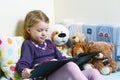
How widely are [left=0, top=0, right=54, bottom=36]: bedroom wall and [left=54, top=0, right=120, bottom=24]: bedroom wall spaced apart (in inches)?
11.0

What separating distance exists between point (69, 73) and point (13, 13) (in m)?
0.56

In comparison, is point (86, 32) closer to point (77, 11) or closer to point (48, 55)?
point (77, 11)

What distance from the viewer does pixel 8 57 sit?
4.39 ft

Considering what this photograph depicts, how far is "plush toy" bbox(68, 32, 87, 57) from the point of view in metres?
1.72

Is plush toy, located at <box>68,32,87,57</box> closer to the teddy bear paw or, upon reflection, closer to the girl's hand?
the teddy bear paw

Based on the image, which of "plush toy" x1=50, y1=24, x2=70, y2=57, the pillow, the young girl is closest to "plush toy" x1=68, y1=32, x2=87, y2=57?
"plush toy" x1=50, y1=24, x2=70, y2=57

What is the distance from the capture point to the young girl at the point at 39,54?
1220mm

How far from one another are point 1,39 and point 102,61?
2.30 feet

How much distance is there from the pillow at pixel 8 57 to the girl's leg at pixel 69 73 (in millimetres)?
238

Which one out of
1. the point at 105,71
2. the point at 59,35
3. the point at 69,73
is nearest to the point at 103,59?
the point at 105,71

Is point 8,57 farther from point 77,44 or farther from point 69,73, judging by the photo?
point 77,44

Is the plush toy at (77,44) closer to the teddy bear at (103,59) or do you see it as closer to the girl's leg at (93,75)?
the teddy bear at (103,59)

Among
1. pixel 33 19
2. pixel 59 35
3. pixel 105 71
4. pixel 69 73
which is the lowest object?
pixel 105 71

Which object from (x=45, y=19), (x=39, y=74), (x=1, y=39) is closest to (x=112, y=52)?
(x=45, y=19)
